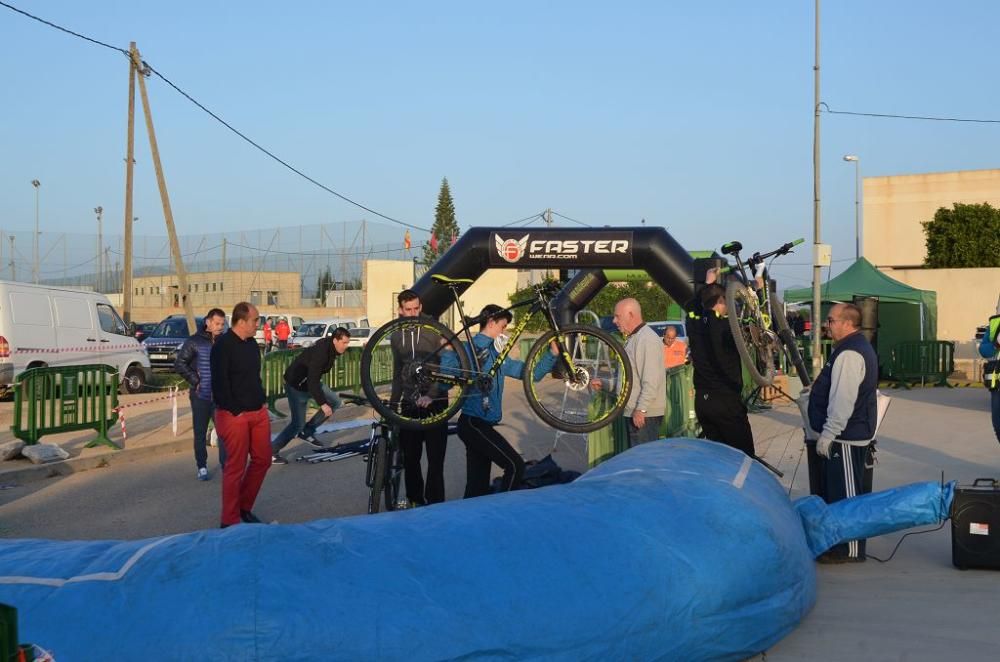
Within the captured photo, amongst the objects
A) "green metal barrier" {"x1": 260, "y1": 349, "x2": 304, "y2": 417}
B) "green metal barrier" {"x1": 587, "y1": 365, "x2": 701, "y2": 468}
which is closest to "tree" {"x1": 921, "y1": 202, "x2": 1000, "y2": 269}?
"green metal barrier" {"x1": 260, "y1": 349, "x2": 304, "y2": 417}

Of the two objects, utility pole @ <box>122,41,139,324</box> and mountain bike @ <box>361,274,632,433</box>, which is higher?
utility pole @ <box>122,41,139,324</box>

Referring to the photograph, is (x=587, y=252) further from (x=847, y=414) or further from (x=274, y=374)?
(x=274, y=374)

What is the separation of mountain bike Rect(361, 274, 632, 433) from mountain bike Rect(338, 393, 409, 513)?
1.30ft

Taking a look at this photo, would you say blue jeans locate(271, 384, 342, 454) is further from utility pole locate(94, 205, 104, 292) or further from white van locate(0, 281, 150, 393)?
utility pole locate(94, 205, 104, 292)

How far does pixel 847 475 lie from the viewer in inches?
286

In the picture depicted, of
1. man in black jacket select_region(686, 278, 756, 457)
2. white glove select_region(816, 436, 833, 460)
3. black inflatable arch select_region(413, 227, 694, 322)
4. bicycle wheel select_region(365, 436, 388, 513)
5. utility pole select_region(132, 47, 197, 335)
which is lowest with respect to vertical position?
bicycle wheel select_region(365, 436, 388, 513)

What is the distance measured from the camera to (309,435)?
43.8ft

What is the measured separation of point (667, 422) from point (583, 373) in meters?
2.46

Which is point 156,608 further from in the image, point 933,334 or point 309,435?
point 933,334

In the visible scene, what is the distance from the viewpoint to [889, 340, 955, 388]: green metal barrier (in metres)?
26.1

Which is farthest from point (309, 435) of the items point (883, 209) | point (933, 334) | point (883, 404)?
point (883, 209)

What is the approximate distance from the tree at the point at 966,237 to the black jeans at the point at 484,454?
45141 millimetres

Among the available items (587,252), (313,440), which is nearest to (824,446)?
(587,252)

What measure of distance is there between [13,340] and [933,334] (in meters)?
23.0
